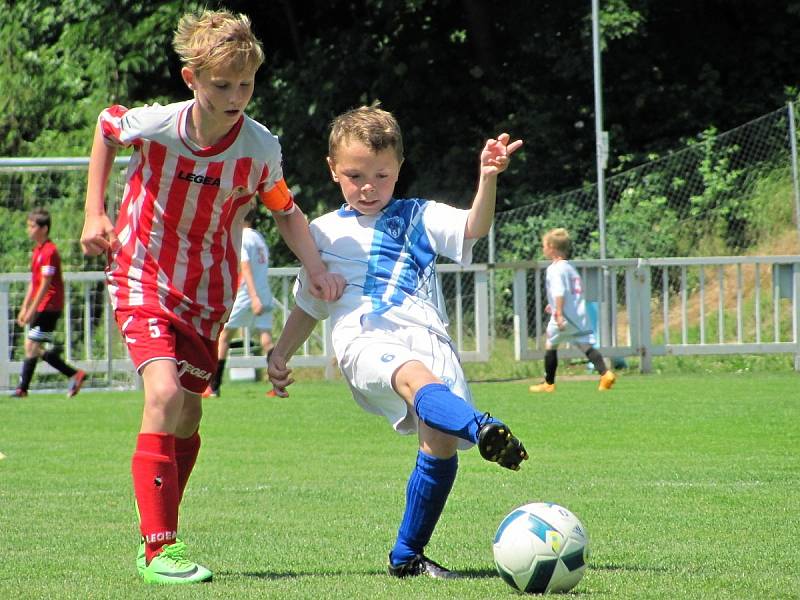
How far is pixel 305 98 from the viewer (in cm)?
2347

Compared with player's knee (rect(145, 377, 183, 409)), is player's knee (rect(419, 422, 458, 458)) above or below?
below

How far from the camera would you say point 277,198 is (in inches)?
194

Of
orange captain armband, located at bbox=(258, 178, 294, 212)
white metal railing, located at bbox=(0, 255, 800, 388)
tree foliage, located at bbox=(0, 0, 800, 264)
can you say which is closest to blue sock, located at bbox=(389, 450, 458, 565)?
orange captain armband, located at bbox=(258, 178, 294, 212)

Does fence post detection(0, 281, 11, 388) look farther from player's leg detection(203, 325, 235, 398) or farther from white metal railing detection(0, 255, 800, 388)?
player's leg detection(203, 325, 235, 398)

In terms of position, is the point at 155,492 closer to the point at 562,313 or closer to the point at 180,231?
the point at 180,231

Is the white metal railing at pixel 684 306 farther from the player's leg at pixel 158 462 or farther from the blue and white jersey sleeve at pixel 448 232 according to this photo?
the player's leg at pixel 158 462

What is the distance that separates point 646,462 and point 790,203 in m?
10.5

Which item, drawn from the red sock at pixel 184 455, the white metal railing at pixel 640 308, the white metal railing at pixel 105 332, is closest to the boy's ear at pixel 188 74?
the red sock at pixel 184 455

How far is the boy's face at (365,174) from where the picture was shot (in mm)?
4699

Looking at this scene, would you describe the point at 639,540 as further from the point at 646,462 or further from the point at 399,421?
the point at 646,462

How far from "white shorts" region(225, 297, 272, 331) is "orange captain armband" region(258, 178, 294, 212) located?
8572 millimetres

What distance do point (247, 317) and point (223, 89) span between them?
367 inches

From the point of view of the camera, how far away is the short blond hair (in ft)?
14.5

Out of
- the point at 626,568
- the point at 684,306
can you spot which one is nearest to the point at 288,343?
the point at 626,568
